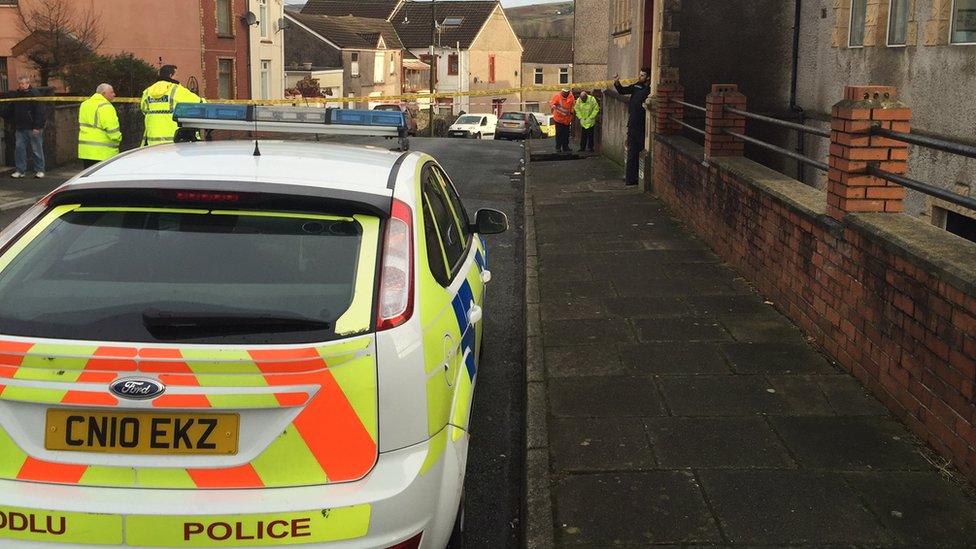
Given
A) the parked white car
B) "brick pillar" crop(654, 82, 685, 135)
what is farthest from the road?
the parked white car

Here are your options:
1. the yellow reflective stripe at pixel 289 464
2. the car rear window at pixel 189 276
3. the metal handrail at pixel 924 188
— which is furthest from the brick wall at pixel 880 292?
the yellow reflective stripe at pixel 289 464

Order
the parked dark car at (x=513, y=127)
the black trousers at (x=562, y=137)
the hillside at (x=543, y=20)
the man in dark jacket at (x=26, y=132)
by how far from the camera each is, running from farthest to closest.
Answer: the hillside at (x=543, y=20) < the parked dark car at (x=513, y=127) < the black trousers at (x=562, y=137) < the man in dark jacket at (x=26, y=132)

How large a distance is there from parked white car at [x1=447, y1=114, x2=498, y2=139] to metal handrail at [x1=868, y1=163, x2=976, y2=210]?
40.3 meters

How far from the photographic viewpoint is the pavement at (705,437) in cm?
416

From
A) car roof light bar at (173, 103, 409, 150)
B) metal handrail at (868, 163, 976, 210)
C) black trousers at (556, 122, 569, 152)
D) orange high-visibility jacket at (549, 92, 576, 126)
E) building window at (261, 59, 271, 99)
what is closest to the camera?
metal handrail at (868, 163, 976, 210)

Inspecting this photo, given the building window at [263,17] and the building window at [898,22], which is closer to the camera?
the building window at [898,22]

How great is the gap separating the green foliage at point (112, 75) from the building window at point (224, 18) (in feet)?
36.0

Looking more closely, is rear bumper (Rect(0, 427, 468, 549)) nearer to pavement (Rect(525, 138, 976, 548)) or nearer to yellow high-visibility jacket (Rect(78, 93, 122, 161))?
pavement (Rect(525, 138, 976, 548))

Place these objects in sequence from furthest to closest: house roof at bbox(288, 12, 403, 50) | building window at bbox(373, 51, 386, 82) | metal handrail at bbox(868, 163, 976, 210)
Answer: building window at bbox(373, 51, 386, 82) → house roof at bbox(288, 12, 403, 50) → metal handrail at bbox(868, 163, 976, 210)

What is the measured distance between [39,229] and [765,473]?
3.16 metres

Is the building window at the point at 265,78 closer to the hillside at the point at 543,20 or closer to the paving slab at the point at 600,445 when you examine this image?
the paving slab at the point at 600,445

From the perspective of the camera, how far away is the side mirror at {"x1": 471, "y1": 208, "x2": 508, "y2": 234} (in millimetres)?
5554

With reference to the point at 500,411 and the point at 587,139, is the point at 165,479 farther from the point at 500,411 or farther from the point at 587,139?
the point at 587,139

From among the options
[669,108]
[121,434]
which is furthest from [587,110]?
[121,434]
